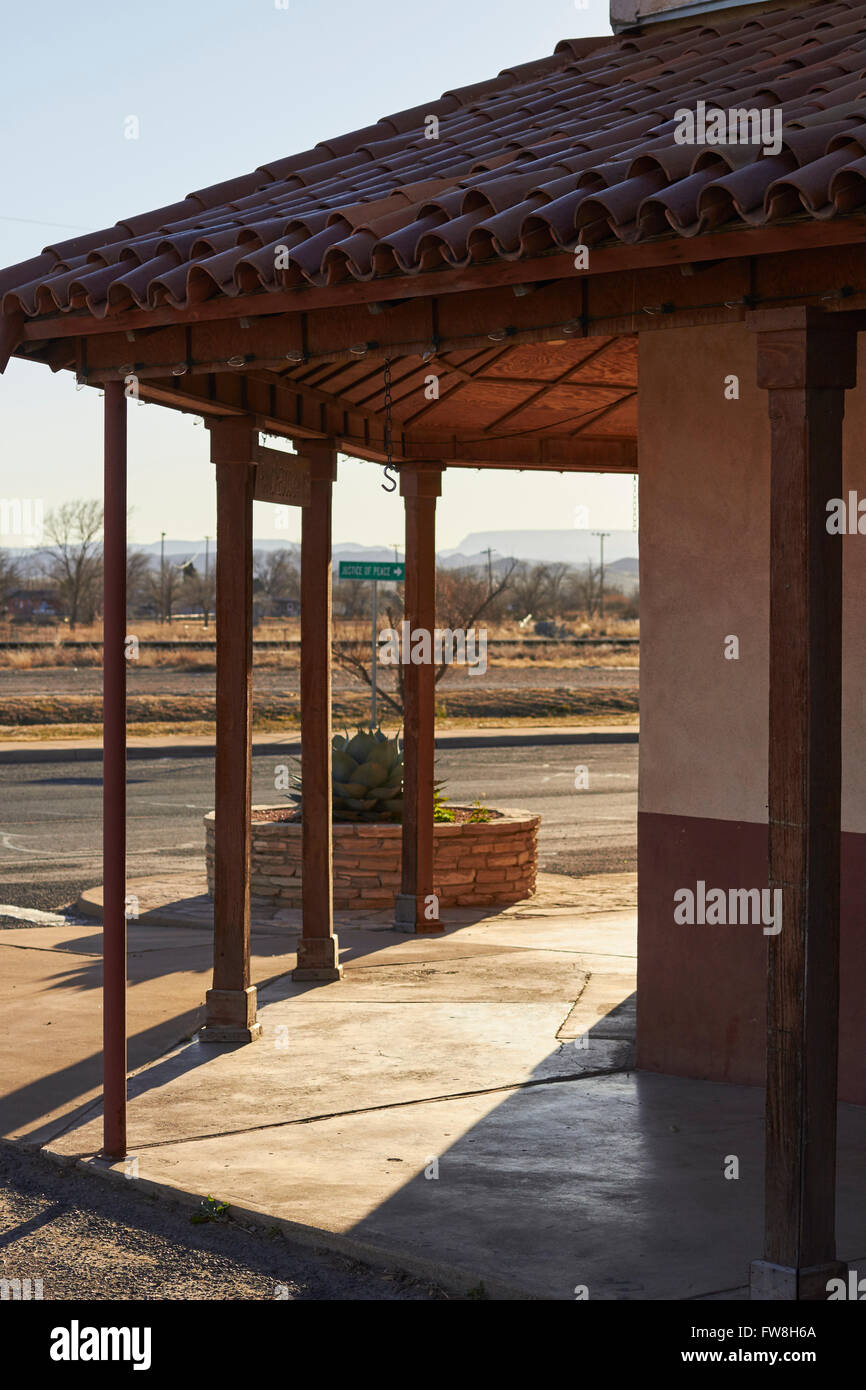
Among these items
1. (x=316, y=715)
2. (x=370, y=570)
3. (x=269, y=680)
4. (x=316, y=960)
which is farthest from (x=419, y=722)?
(x=269, y=680)

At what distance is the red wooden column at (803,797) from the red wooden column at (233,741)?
3.64 meters

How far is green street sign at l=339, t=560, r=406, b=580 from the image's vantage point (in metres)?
16.3

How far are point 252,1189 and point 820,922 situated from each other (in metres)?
2.36

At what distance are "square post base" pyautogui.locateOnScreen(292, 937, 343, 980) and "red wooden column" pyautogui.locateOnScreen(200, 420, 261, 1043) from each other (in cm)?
144

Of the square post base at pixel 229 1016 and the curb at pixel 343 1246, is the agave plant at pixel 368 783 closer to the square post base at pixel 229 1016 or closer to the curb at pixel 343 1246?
the square post base at pixel 229 1016

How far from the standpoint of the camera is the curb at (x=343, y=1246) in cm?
490

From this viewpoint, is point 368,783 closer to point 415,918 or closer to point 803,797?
point 415,918

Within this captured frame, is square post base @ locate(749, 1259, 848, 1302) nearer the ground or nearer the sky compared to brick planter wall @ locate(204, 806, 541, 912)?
nearer the ground

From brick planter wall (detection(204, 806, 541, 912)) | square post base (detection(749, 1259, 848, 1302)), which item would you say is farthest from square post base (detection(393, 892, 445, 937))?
square post base (detection(749, 1259, 848, 1302))

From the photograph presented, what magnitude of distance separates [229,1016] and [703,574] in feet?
10.4

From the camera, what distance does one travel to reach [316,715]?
9.33 m

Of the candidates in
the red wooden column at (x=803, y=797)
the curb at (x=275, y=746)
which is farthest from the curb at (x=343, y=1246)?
the curb at (x=275, y=746)

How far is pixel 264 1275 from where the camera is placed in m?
5.11

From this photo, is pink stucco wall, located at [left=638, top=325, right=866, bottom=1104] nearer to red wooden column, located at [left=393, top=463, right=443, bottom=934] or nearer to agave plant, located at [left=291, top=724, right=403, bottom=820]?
red wooden column, located at [left=393, top=463, right=443, bottom=934]
